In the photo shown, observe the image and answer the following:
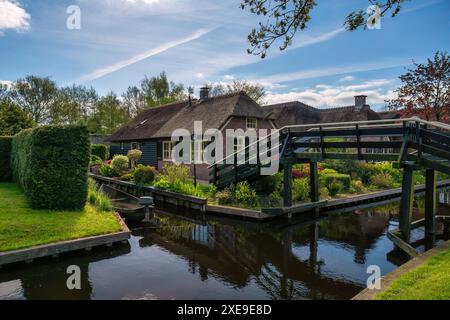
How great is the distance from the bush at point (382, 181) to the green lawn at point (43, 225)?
14774 millimetres

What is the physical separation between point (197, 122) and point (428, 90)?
15.5m

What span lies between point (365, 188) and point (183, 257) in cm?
1247

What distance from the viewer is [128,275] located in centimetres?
697

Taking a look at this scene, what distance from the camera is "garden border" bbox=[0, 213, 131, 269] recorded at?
6.84 m

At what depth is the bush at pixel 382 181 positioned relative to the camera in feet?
59.3

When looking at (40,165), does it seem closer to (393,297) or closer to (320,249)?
(320,249)

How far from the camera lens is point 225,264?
7883mm

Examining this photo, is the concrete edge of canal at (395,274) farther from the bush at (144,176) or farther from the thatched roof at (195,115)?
the thatched roof at (195,115)

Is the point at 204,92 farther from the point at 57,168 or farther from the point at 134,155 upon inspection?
the point at 57,168

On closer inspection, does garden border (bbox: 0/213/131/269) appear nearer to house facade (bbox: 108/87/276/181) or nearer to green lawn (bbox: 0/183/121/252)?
green lawn (bbox: 0/183/121/252)

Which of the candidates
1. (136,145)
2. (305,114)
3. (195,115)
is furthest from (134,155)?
(305,114)

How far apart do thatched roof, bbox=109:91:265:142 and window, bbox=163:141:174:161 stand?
0.78 metres

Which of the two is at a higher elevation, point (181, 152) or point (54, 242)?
point (181, 152)
